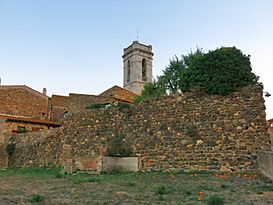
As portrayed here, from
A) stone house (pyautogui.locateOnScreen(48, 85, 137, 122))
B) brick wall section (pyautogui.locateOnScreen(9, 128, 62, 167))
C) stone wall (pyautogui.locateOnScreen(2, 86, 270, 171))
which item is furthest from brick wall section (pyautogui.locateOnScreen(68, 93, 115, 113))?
stone wall (pyautogui.locateOnScreen(2, 86, 270, 171))

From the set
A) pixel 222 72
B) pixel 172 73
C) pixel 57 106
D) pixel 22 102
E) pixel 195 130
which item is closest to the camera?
pixel 222 72

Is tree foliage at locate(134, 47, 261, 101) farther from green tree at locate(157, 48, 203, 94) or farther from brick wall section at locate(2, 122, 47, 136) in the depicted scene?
brick wall section at locate(2, 122, 47, 136)

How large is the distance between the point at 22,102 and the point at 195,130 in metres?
23.4

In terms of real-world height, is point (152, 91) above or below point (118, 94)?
below

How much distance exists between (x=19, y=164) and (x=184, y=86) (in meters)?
11.5

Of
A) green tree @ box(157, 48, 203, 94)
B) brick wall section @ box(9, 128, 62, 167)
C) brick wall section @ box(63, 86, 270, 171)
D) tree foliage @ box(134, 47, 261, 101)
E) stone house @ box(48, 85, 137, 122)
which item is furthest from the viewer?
stone house @ box(48, 85, 137, 122)

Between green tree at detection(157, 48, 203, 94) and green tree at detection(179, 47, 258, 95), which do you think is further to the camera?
green tree at detection(157, 48, 203, 94)

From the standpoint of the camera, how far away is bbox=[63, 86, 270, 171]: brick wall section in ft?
29.2

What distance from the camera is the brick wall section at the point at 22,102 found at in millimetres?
27141

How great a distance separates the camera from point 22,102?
93.6 ft

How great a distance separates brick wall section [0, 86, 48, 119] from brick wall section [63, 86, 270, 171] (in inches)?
723

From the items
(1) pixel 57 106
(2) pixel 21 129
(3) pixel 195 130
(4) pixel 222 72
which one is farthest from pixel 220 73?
(1) pixel 57 106

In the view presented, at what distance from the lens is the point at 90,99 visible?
25.9 m

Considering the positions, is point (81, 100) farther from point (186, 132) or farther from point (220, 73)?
point (220, 73)
